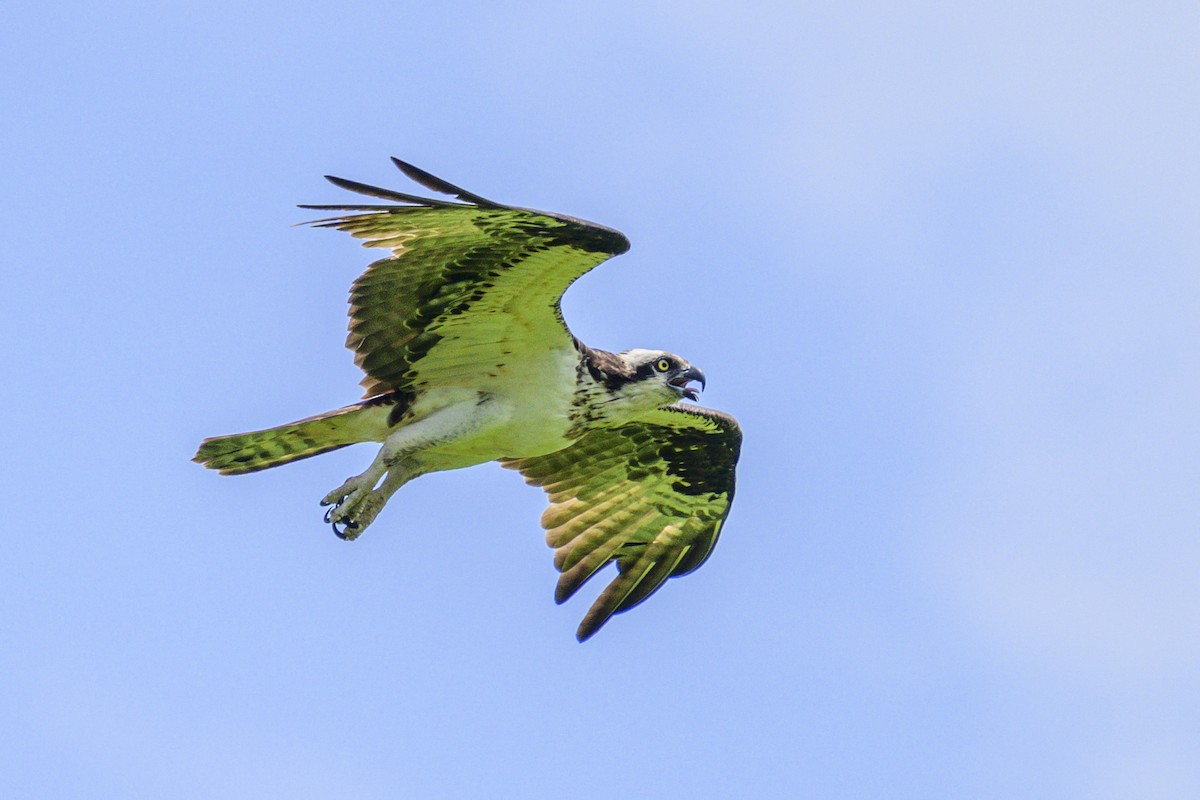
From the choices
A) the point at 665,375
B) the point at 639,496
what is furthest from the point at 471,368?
the point at 639,496

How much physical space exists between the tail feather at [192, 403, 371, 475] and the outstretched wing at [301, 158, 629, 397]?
35cm

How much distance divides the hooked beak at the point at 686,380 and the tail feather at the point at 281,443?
2.24 metres

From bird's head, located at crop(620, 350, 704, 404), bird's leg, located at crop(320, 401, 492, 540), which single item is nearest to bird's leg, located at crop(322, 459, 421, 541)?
bird's leg, located at crop(320, 401, 492, 540)

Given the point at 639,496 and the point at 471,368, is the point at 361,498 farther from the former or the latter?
the point at 639,496

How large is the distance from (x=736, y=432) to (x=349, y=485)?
134 inches

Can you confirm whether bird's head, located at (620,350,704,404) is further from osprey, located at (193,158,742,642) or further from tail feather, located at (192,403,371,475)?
tail feather, located at (192,403,371,475)

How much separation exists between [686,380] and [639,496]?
2053 millimetres

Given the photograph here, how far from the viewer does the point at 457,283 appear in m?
12.2

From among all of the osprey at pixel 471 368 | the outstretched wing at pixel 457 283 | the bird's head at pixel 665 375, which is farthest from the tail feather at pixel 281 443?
the bird's head at pixel 665 375

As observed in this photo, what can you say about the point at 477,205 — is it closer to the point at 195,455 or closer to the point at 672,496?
the point at 195,455

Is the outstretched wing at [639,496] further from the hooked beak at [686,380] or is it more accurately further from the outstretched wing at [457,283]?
the outstretched wing at [457,283]

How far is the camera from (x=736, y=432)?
14.5m

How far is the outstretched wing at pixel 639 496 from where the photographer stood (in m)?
14.5

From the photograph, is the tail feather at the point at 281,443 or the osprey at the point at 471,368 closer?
the osprey at the point at 471,368
